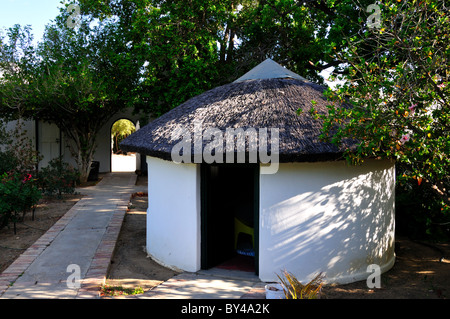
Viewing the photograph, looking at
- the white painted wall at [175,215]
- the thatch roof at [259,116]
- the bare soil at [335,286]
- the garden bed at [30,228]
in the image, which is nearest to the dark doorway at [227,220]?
the white painted wall at [175,215]

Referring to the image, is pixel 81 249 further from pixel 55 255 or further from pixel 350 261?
pixel 350 261

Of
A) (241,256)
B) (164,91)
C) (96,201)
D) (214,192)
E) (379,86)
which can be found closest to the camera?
(379,86)

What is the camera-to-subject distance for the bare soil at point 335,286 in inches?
230

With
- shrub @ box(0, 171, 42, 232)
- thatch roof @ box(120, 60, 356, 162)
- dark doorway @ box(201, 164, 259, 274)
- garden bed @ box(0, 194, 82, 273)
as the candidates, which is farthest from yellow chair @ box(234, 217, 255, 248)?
shrub @ box(0, 171, 42, 232)

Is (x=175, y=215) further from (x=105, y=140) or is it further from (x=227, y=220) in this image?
(x=105, y=140)

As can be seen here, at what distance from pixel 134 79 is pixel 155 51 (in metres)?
1.99

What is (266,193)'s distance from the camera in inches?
235

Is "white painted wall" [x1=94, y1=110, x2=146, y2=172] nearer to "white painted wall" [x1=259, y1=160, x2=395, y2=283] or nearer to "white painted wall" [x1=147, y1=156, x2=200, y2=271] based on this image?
"white painted wall" [x1=147, y1=156, x2=200, y2=271]

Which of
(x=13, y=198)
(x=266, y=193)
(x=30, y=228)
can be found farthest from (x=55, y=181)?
(x=266, y=193)

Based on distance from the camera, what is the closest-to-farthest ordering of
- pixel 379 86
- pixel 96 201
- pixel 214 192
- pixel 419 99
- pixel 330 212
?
pixel 419 99 → pixel 379 86 → pixel 330 212 → pixel 214 192 → pixel 96 201

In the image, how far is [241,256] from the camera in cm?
740

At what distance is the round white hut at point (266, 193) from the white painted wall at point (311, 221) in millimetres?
15

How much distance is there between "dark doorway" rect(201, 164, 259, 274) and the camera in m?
6.47
